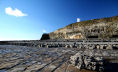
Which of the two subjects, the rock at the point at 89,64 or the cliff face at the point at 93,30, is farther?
the cliff face at the point at 93,30

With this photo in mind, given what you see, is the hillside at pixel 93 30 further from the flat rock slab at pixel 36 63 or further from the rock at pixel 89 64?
the rock at pixel 89 64

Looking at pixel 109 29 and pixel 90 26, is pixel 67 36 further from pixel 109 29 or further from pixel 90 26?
pixel 109 29

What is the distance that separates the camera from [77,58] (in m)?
3.60

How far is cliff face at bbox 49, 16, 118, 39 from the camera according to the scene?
73.9 feet

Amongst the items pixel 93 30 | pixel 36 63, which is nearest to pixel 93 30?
pixel 93 30

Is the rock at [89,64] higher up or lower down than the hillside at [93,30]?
lower down

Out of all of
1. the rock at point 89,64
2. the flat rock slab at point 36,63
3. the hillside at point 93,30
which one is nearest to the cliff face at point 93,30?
the hillside at point 93,30

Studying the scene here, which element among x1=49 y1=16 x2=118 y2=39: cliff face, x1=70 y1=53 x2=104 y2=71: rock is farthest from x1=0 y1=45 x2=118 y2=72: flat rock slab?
x1=49 y1=16 x2=118 y2=39: cliff face

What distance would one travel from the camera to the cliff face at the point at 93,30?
887 inches

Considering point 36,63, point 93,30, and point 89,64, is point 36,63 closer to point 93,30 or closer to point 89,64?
point 89,64

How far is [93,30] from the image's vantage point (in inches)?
1022

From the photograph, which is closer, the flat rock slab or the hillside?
the flat rock slab

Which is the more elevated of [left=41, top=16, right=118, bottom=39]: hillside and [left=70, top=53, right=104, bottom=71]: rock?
[left=41, top=16, right=118, bottom=39]: hillside

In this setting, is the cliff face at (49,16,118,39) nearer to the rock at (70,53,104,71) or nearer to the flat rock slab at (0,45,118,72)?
the flat rock slab at (0,45,118,72)
